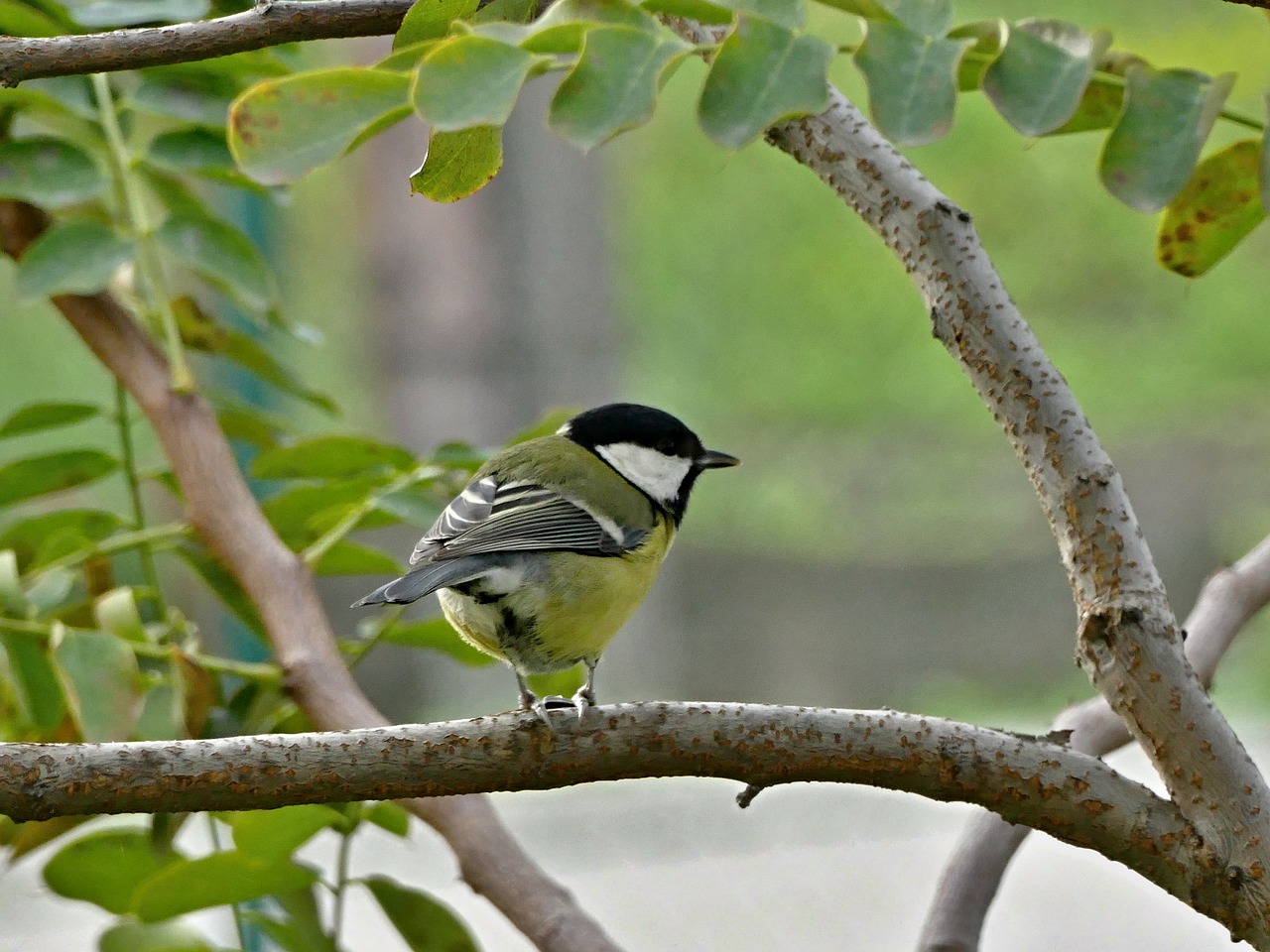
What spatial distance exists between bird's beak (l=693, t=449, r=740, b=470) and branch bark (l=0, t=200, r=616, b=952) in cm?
56

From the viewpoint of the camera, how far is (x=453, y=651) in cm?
122

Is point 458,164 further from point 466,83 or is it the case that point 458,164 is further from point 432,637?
point 432,637

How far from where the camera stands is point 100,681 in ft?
3.14

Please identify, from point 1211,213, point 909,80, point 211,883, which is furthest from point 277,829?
point 1211,213

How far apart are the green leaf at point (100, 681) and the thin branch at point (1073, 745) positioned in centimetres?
55

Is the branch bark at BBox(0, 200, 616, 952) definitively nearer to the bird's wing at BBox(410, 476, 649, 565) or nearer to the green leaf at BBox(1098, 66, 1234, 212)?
the bird's wing at BBox(410, 476, 649, 565)

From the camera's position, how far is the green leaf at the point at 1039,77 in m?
0.70

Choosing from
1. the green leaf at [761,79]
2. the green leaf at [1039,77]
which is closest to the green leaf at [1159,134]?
the green leaf at [1039,77]

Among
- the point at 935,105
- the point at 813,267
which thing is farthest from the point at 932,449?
the point at 935,105

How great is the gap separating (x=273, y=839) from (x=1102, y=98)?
673mm

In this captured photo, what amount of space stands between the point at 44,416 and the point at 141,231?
0.21 meters

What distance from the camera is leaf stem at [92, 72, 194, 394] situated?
3.85ft

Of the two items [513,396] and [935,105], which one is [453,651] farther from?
[513,396]

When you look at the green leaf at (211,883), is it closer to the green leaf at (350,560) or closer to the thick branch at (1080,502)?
the green leaf at (350,560)
